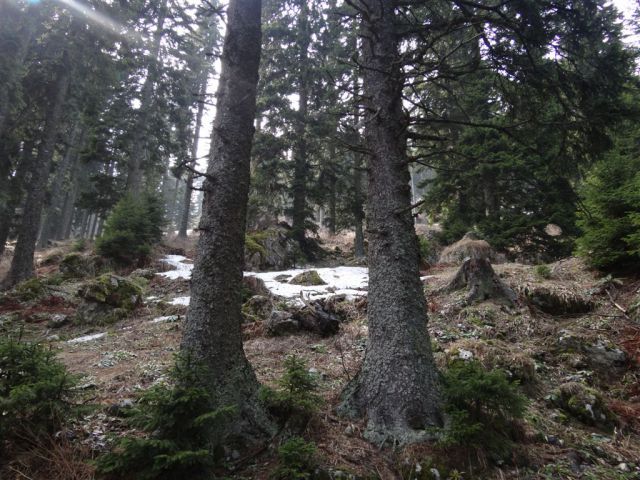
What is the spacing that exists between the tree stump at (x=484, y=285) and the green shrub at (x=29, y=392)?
259 inches

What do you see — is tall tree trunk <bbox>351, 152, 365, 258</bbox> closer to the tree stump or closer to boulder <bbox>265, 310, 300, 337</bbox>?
the tree stump

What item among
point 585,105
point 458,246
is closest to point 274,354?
point 585,105

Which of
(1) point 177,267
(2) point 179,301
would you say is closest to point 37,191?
(1) point 177,267

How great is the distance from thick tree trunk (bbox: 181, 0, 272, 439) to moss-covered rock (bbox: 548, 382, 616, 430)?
3.40 m

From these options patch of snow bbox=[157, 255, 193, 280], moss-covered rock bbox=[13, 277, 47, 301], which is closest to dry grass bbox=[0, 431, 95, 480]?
patch of snow bbox=[157, 255, 193, 280]

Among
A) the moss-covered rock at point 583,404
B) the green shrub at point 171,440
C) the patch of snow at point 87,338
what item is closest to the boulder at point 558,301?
the moss-covered rock at point 583,404

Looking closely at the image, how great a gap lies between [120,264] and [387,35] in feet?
42.6

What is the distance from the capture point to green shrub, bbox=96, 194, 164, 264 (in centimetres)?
1355

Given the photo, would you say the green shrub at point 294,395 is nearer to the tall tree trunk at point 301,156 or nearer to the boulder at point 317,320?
the boulder at point 317,320

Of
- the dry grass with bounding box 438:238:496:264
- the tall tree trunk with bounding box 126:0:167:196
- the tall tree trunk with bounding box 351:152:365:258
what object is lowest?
the dry grass with bounding box 438:238:496:264

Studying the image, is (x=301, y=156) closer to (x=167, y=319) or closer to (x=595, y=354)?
(x=167, y=319)

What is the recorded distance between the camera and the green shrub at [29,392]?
279 cm

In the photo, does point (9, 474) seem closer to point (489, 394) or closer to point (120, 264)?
point (489, 394)

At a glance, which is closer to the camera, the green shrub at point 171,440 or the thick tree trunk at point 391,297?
the green shrub at point 171,440
